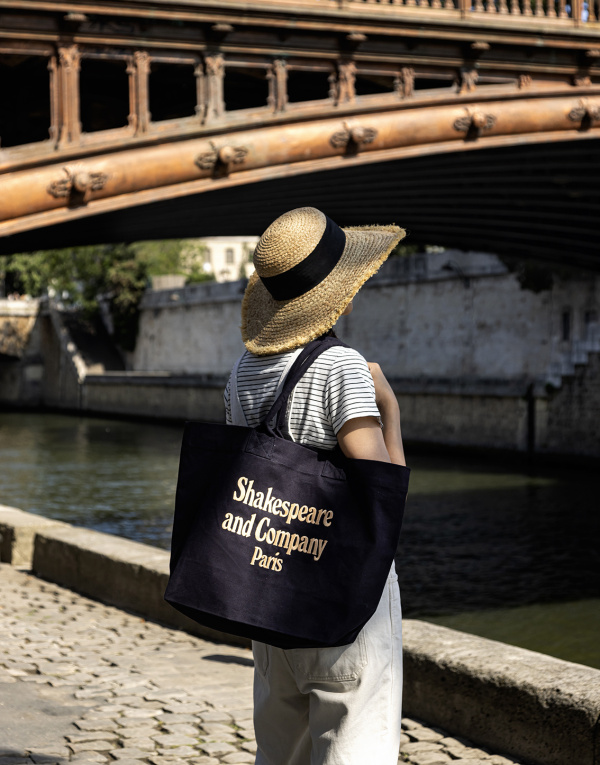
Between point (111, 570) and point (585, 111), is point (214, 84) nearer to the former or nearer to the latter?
point (585, 111)

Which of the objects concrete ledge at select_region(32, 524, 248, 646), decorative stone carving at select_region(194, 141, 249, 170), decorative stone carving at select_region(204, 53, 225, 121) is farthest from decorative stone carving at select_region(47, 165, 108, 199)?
concrete ledge at select_region(32, 524, 248, 646)

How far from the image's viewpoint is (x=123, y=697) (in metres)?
4.00

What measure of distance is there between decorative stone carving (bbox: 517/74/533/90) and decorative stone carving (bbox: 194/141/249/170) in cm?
397

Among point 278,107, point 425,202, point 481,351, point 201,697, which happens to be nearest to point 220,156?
point 278,107

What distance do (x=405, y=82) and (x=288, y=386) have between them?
12.1 meters

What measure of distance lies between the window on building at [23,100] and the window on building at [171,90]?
1.52 metres

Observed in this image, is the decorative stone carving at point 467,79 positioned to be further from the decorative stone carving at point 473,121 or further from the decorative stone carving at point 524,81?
the decorative stone carving at point 524,81

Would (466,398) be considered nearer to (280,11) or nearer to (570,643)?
(280,11)

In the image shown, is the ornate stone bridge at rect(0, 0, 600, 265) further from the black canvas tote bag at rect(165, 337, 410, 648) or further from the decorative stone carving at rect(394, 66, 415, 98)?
the black canvas tote bag at rect(165, 337, 410, 648)

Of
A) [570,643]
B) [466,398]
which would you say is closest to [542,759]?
[570,643]

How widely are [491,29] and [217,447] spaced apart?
40.9 ft

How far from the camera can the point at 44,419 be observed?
3581 centimetres

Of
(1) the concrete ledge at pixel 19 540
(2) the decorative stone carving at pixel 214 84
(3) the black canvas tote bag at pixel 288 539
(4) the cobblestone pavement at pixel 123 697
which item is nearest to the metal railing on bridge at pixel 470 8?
(2) the decorative stone carving at pixel 214 84

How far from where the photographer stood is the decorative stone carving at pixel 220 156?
12688 mm
